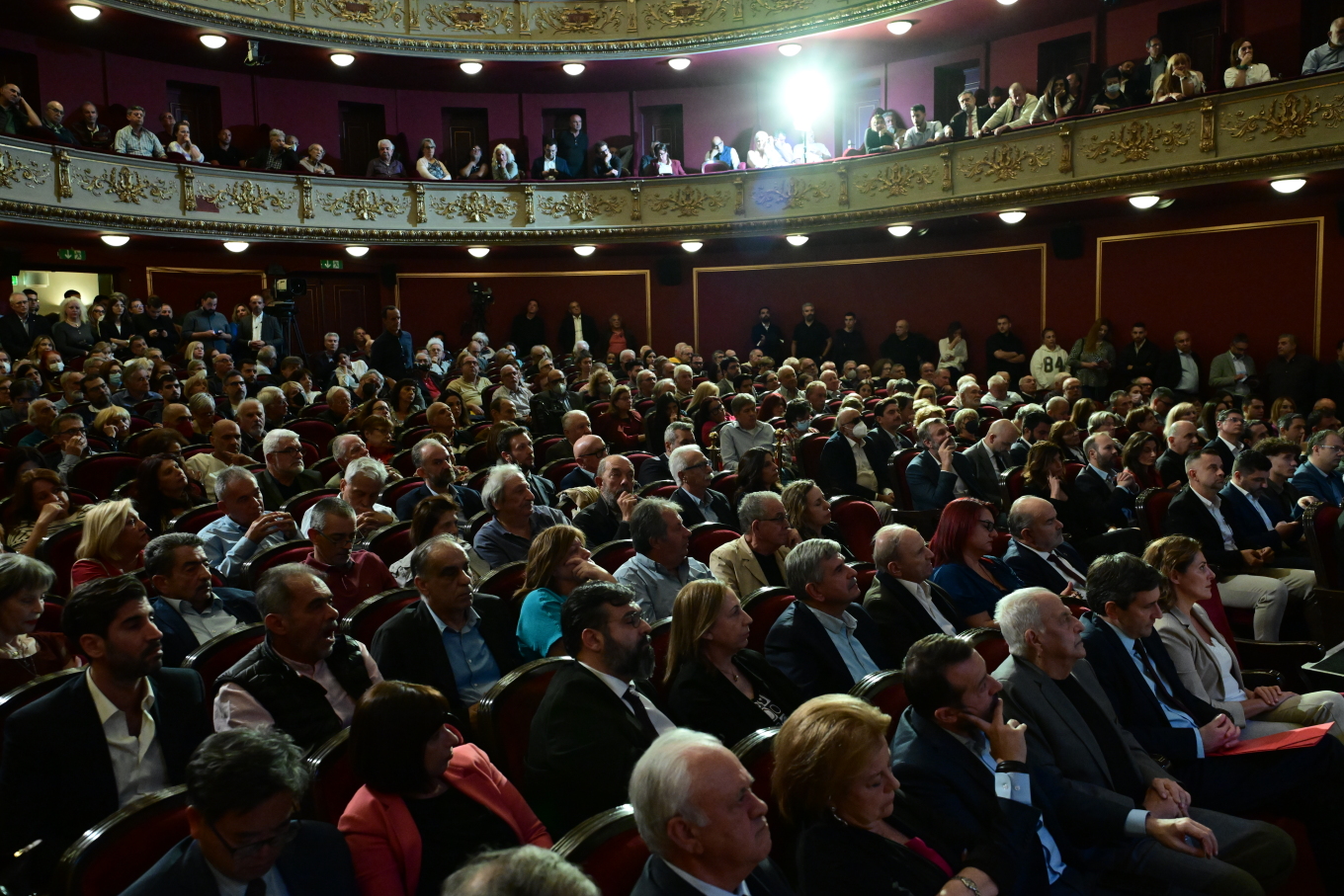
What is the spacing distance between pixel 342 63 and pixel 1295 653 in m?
11.7

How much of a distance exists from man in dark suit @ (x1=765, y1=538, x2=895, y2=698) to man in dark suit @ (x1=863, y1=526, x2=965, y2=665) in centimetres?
8

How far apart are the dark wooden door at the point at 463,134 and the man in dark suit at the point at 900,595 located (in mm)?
12015

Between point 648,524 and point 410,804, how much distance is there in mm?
1551

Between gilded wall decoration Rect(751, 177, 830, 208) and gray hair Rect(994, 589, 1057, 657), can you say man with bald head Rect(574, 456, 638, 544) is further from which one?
gilded wall decoration Rect(751, 177, 830, 208)

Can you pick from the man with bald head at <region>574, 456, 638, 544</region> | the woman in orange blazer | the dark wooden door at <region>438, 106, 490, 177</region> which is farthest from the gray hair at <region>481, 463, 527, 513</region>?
the dark wooden door at <region>438, 106, 490, 177</region>

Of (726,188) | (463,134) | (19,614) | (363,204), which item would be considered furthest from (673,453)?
(463,134)

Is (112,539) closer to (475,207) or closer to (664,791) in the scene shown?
(664,791)

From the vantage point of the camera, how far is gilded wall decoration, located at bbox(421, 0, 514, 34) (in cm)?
1212

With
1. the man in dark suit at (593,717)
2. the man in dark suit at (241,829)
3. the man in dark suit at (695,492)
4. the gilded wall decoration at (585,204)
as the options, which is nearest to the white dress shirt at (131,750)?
the man in dark suit at (241,829)

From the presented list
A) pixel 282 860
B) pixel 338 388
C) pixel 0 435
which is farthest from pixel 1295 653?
pixel 0 435

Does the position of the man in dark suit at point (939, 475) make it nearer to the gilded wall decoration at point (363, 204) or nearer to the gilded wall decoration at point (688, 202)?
the gilded wall decoration at point (688, 202)

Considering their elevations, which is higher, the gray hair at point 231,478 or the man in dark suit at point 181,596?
the gray hair at point 231,478

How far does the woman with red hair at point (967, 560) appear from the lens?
11.1 feet

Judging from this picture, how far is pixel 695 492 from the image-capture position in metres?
4.50
